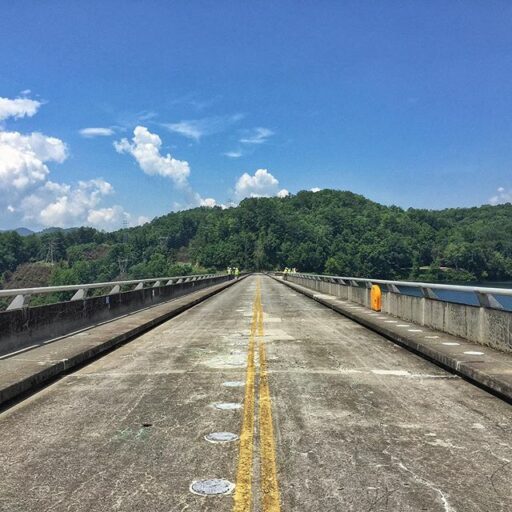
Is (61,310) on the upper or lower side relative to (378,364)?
upper

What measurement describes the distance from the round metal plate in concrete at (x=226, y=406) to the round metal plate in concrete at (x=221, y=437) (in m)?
0.94

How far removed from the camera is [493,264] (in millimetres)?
119250

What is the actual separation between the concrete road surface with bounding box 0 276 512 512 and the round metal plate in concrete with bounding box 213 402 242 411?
0.08ft

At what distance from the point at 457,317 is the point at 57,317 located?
9317 mm

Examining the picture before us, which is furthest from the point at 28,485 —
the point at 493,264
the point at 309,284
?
the point at 493,264

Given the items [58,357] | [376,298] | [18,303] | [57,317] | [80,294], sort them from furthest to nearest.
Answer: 1. [376,298]
2. [80,294]
3. [57,317]
4. [18,303]
5. [58,357]

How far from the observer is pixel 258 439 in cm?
530

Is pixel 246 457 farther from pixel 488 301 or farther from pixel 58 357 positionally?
pixel 488 301

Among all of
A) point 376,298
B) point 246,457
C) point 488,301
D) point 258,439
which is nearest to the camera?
point 246,457

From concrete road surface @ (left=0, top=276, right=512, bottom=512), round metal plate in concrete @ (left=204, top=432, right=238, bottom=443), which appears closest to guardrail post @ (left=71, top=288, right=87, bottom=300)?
concrete road surface @ (left=0, top=276, right=512, bottom=512)

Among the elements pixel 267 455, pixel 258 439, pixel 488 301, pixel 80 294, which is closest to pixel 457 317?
pixel 488 301

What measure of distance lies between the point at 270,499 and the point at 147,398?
3.56 metres

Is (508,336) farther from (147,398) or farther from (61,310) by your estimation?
(61,310)

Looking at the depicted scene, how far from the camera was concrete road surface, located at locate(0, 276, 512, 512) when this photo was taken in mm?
4043
